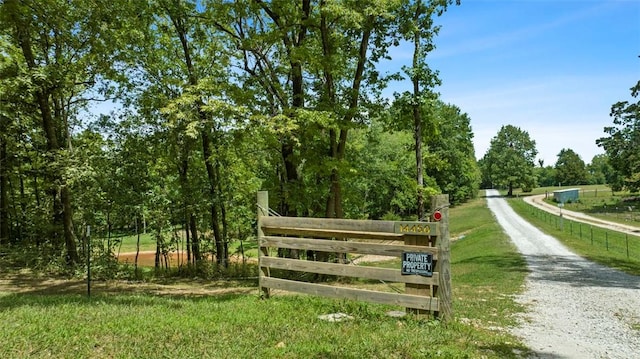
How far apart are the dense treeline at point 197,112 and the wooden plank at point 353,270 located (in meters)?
5.00

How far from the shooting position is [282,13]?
1337 centimetres

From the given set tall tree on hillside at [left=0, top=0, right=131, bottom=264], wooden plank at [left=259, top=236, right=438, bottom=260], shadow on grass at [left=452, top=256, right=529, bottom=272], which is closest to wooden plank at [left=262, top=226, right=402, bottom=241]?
wooden plank at [left=259, top=236, right=438, bottom=260]

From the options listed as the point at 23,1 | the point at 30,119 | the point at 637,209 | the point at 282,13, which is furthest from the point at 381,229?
the point at 637,209

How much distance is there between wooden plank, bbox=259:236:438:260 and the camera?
A: 570 cm

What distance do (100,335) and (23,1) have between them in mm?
6308

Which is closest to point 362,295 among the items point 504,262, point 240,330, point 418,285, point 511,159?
point 418,285

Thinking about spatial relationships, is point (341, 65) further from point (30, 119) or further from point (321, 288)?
point (30, 119)

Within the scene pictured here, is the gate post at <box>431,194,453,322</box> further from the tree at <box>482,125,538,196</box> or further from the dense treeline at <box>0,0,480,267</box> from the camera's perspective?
the tree at <box>482,125,538,196</box>

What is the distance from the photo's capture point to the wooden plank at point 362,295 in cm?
569

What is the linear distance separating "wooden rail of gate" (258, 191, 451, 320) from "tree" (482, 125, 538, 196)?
84.5m

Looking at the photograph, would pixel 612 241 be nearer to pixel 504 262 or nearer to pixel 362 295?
pixel 504 262

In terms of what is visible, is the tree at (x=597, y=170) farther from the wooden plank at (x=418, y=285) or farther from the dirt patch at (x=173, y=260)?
the wooden plank at (x=418, y=285)

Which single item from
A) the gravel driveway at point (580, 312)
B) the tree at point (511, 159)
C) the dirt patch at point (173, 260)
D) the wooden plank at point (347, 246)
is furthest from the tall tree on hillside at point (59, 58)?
the tree at point (511, 159)

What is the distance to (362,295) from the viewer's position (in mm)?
6191
